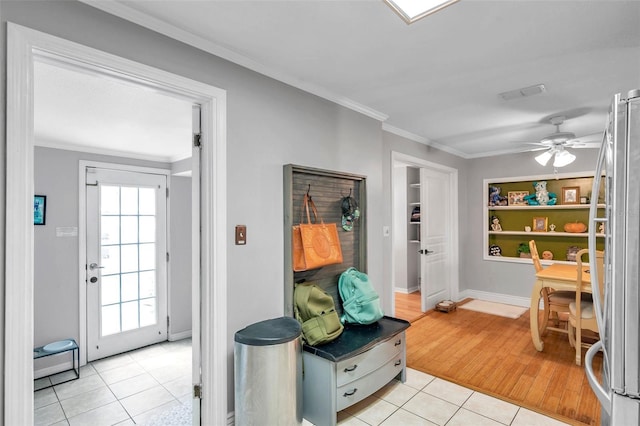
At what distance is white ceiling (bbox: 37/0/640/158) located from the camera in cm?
163

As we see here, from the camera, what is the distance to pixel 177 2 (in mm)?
1575

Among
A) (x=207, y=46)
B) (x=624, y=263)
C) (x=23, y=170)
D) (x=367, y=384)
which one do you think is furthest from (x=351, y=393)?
(x=207, y=46)

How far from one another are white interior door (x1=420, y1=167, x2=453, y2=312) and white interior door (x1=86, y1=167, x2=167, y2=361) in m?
3.49

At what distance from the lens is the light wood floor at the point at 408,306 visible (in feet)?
14.6

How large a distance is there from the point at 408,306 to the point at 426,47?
154 inches

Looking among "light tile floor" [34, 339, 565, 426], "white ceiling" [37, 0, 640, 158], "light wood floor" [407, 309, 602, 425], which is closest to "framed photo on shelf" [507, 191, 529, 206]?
"light wood floor" [407, 309, 602, 425]

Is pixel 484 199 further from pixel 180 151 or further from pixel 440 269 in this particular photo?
pixel 180 151

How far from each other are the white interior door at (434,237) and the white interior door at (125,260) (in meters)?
3.49

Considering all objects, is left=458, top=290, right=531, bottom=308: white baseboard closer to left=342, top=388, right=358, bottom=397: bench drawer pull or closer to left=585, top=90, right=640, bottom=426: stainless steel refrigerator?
left=342, top=388, right=358, bottom=397: bench drawer pull

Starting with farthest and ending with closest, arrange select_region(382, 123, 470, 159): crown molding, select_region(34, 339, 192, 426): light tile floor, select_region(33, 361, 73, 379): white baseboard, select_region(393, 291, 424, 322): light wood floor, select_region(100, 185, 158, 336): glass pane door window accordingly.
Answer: select_region(393, 291, 424, 322): light wood floor → select_region(100, 185, 158, 336): glass pane door window → select_region(382, 123, 470, 159): crown molding → select_region(33, 361, 73, 379): white baseboard → select_region(34, 339, 192, 426): light tile floor

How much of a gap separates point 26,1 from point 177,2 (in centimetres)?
60

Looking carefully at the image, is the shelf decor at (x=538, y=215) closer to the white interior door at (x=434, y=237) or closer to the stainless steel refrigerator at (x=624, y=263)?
the white interior door at (x=434, y=237)

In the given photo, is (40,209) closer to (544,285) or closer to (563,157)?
(544,285)

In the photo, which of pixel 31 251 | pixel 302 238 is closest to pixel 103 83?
pixel 31 251
